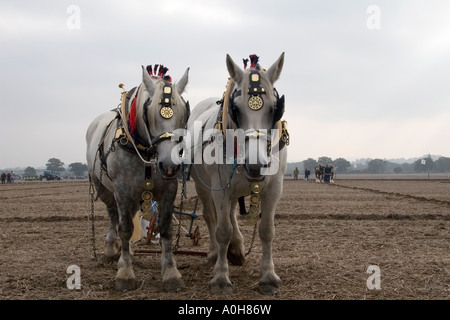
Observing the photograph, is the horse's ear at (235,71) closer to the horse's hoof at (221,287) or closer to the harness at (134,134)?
the harness at (134,134)

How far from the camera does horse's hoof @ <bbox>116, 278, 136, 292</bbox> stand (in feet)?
18.9

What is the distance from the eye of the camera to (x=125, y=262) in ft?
19.7

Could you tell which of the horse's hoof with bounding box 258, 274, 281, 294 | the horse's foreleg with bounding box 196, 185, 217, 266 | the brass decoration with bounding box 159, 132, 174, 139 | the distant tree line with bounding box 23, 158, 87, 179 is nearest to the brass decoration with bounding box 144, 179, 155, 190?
the brass decoration with bounding box 159, 132, 174, 139

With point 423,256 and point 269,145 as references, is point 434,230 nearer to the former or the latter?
point 423,256

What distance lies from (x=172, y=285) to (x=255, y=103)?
274cm

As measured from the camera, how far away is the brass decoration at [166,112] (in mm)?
5168

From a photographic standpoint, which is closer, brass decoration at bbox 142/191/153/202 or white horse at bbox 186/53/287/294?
white horse at bbox 186/53/287/294

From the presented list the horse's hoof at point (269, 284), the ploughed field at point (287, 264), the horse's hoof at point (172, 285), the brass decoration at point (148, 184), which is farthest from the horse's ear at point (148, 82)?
the horse's hoof at point (269, 284)

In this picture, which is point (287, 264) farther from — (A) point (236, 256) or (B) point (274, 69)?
(B) point (274, 69)

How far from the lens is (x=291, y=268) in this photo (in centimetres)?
680

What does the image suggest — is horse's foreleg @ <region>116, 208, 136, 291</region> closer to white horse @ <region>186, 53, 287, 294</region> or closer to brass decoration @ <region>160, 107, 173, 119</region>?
white horse @ <region>186, 53, 287, 294</region>

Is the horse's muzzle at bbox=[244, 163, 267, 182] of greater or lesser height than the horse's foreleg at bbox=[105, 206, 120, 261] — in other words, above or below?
above

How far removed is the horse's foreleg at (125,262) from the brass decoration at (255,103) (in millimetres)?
2444
